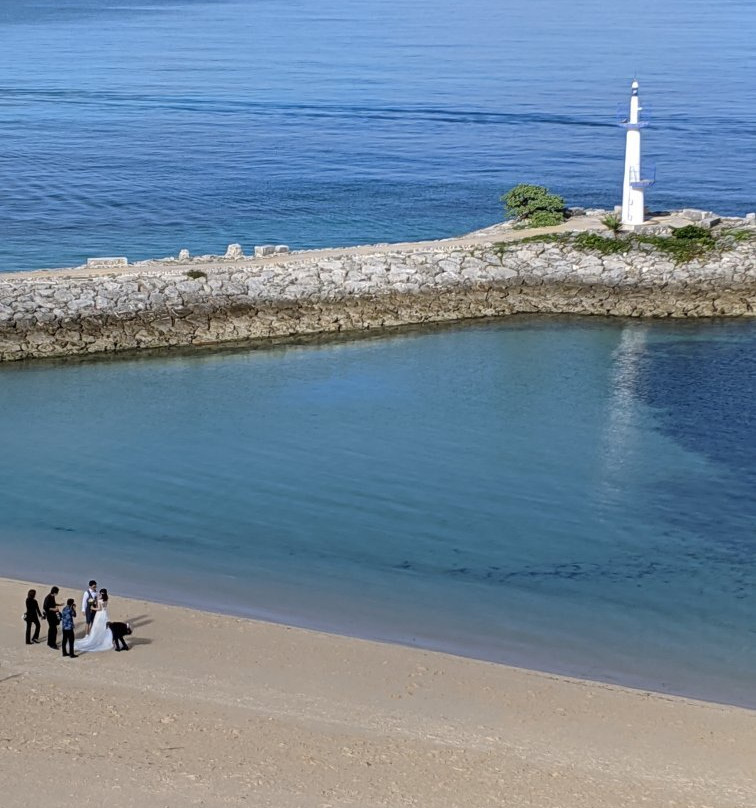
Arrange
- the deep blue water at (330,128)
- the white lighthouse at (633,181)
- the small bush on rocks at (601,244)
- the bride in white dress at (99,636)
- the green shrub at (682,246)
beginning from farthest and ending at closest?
the deep blue water at (330,128), the white lighthouse at (633,181), the small bush on rocks at (601,244), the green shrub at (682,246), the bride in white dress at (99,636)

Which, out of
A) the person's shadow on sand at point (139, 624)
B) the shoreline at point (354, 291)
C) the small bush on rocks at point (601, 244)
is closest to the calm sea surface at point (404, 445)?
the person's shadow on sand at point (139, 624)

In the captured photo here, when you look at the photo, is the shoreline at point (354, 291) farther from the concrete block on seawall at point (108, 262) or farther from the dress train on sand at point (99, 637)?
the dress train on sand at point (99, 637)

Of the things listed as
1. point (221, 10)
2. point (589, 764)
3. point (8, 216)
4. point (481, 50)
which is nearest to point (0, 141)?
point (8, 216)

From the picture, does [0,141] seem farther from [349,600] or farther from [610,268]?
[349,600]

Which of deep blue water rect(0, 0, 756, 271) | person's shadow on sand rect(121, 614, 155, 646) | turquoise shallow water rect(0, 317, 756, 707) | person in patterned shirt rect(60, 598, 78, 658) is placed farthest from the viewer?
deep blue water rect(0, 0, 756, 271)

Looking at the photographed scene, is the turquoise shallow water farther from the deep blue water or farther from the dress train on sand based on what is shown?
the deep blue water

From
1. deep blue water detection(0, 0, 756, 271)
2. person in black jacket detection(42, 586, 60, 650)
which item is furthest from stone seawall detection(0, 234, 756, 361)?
person in black jacket detection(42, 586, 60, 650)

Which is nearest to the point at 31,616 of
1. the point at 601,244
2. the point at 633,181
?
the point at 601,244
